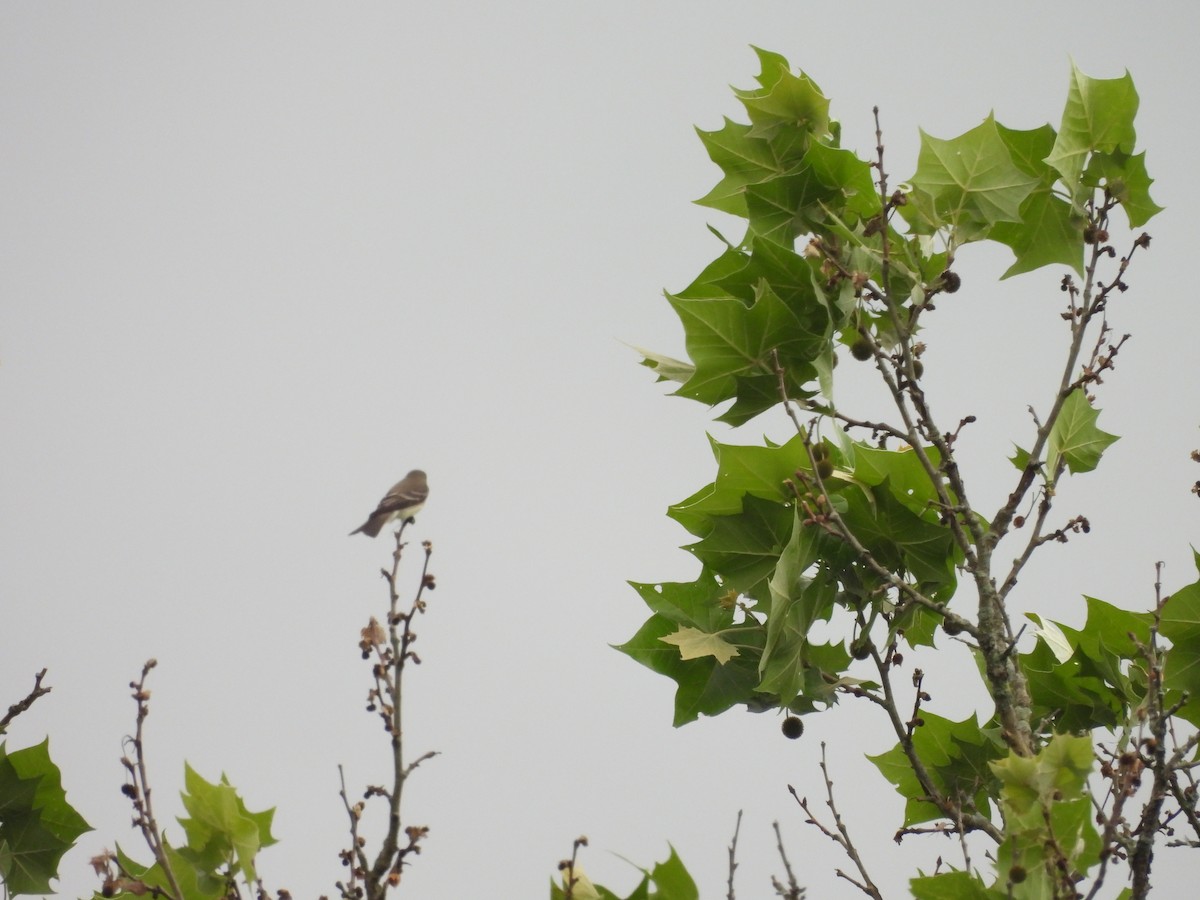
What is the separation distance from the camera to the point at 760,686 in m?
3.86

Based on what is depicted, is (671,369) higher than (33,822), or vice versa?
(671,369)

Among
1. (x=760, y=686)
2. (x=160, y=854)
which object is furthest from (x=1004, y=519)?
(x=160, y=854)

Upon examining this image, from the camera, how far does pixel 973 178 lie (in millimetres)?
4387

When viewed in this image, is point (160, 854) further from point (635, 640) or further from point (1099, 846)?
point (1099, 846)

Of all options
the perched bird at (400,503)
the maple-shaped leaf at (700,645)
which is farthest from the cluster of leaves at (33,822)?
the perched bird at (400,503)

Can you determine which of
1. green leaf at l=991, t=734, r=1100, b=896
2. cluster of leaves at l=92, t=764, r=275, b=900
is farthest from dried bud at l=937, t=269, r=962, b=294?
cluster of leaves at l=92, t=764, r=275, b=900

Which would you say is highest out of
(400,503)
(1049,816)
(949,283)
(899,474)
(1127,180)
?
(400,503)

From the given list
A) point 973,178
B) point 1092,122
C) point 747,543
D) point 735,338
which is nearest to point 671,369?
point 735,338

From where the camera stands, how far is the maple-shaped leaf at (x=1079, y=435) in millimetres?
4355

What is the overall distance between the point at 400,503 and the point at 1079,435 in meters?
7.69

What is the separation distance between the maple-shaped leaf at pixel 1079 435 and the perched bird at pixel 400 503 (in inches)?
284

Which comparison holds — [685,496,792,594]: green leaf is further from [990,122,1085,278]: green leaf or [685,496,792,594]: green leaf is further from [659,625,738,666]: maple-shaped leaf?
[990,122,1085,278]: green leaf

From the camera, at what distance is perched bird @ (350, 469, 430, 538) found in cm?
1089

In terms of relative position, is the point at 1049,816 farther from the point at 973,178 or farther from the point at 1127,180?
the point at 1127,180
